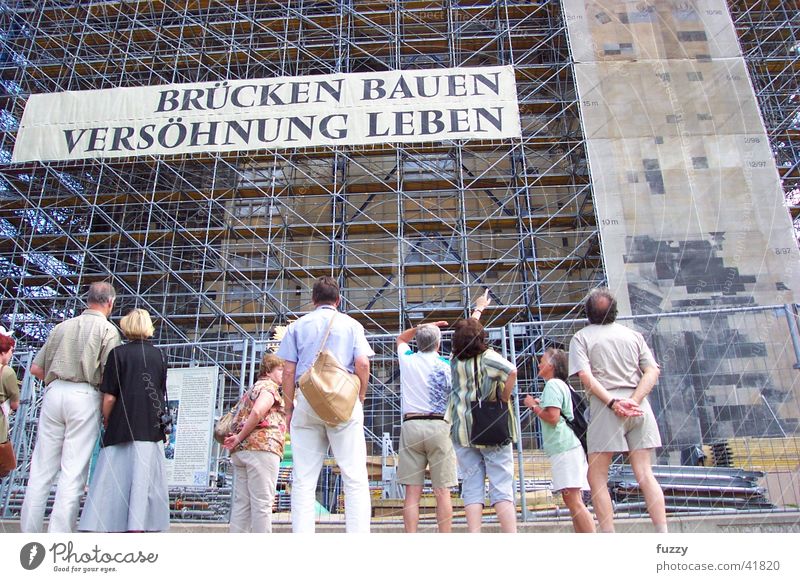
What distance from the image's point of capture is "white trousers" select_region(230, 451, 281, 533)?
3545mm

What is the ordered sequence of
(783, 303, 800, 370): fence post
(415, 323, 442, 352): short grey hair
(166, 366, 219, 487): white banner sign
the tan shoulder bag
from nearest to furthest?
the tan shoulder bag, (415, 323, 442, 352): short grey hair, (783, 303, 800, 370): fence post, (166, 366, 219, 487): white banner sign

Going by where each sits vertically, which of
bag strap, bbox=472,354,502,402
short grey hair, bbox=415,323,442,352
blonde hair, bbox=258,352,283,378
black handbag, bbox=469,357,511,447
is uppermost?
short grey hair, bbox=415,323,442,352

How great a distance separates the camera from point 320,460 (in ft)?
10.5

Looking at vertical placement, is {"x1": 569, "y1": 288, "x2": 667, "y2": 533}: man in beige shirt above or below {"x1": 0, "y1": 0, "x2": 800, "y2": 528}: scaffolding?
below

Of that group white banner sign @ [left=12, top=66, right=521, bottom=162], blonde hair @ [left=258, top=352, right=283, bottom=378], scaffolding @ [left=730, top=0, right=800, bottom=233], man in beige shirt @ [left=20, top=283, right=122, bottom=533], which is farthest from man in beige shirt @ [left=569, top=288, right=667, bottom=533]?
scaffolding @ [left=730, top=0, right=800, bottom=233]

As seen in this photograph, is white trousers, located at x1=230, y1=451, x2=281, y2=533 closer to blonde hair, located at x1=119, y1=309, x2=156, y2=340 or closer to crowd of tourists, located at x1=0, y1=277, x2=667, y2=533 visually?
crowd of tourists, located at x1=0, y1=277, x2=667, y2=533

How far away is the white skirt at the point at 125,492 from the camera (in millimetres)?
3209

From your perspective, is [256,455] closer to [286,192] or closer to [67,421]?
[67,421]

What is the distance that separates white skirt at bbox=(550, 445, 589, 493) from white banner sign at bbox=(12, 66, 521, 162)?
642 centimetres

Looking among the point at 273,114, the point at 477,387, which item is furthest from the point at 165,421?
the point at 273,114

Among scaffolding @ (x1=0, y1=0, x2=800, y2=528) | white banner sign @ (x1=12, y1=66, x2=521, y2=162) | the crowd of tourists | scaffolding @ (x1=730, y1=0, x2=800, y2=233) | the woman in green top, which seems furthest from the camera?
scaffolding @ (x1=0, y1=0, x2=800, y2=528)

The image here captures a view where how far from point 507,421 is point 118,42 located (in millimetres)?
10883

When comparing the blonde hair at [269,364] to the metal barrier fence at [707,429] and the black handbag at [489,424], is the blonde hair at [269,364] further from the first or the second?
the metal barrier fence at [707,429]

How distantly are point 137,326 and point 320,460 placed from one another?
1.08 metres
